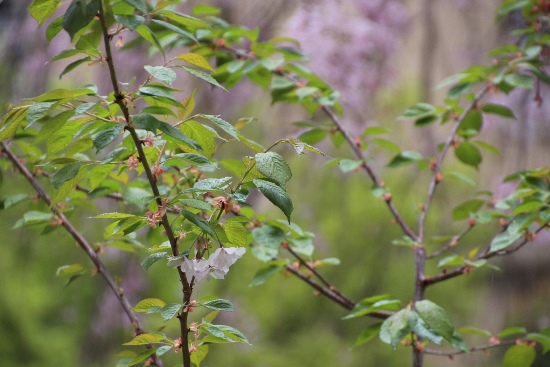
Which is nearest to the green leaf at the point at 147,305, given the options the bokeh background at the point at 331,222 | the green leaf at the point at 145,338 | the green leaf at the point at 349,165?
the green leaf at the point at 145,338

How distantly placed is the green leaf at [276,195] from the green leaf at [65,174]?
6.0 inches

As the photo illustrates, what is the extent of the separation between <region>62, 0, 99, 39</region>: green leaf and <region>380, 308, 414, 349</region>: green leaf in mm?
488

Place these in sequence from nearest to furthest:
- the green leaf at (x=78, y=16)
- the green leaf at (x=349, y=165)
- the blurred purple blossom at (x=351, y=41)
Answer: the green leaf at (x=78, y=16), the green leaf at (x=349, y=165), the blurred purple blossom at (x=351, y=41)

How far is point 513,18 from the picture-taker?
5.87 ft

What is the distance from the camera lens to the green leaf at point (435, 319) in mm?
743

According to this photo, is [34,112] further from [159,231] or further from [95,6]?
[159,231]

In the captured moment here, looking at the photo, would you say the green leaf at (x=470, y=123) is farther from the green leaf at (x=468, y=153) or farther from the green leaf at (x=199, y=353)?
the green leaf at (x=199, y=353)

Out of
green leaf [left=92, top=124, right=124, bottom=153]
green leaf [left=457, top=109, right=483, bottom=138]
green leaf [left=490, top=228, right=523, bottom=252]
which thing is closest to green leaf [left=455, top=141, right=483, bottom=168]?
green leaf [left=457, top=109, right=483, bottom=138]

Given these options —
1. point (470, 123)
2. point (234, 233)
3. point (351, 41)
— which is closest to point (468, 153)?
point (470, 123)

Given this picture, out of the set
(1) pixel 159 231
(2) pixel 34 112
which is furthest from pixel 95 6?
(1) pixel 159 231

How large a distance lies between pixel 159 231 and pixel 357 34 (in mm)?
1073

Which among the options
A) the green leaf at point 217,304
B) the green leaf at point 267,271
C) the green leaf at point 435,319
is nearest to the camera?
the green leaf at point 217,304

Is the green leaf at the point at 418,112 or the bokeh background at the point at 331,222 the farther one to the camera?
the bokeh background at the point at 331,222

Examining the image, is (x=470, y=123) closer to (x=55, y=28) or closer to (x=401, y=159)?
(x=401, y=159)
